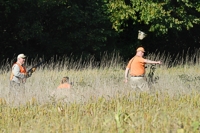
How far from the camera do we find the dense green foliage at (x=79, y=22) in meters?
27.2

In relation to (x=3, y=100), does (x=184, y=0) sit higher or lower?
higher

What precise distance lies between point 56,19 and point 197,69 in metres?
10.0

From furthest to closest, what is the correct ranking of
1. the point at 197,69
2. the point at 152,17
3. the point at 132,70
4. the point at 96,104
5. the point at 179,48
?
the point at 179,48 → the point at 152,17 → the point at 197,69 → the point at 132,70 → the point at 96,104

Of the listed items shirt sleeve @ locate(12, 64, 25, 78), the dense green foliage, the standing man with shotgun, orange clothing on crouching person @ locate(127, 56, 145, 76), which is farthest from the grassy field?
the dense green foliage

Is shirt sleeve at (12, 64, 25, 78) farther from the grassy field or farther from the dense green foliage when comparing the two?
the dense green foliage

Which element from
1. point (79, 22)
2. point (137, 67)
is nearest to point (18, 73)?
point (137, 67)

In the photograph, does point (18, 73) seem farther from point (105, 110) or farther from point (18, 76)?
point (105, 110)

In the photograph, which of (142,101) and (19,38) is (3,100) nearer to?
(142,101)

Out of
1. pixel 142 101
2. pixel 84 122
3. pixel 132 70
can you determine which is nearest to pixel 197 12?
pixel 132 70

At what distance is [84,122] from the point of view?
8.62 metres

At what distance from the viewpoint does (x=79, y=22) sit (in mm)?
28031

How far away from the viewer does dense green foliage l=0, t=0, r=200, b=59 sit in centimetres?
2720

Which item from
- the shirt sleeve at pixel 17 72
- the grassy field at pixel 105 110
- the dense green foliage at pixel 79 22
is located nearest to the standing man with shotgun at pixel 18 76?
the shirt sleeve at pixel 17 72

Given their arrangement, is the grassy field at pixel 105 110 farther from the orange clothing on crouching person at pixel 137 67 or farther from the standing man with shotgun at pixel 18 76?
the orange clothing on crouching person at pixel 137 67
